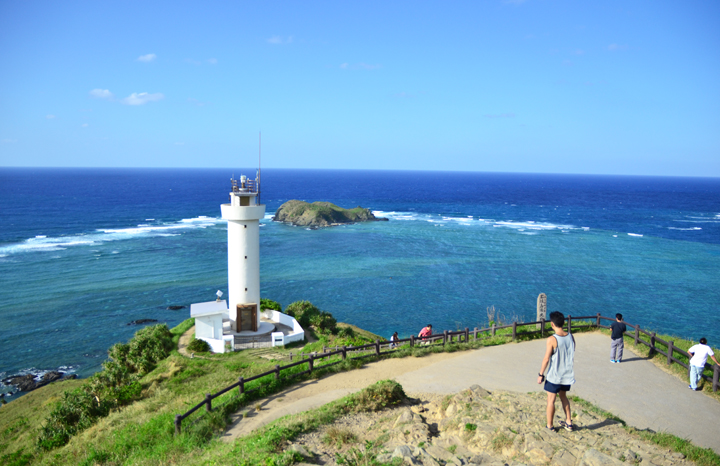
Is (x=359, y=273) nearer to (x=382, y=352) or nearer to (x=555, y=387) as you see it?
(x=382, y=352)

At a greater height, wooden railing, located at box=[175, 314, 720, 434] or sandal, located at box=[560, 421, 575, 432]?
sandal, located at box=[560, 421, 575, 432]

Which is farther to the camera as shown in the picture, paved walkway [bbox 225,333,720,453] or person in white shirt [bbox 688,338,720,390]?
person in white shirt [bbox 688,338,720,390]

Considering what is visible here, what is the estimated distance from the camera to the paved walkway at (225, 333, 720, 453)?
39.6ft

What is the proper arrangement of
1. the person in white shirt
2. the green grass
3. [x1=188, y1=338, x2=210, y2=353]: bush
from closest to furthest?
1. the green grass
2. the person in white shirt
3. [x1=188, y1=338, x2=210, y2=353]: bush

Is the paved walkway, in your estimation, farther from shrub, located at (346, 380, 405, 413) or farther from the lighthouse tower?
the lighthouse tower

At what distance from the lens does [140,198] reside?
12425 centimetres

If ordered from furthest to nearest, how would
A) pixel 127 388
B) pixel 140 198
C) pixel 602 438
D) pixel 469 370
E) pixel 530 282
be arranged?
pixel 140 198, pixel 530 282, pixel 127 388, pixel 469 370, pixel 602 438

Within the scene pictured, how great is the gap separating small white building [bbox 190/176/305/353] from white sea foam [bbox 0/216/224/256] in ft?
144

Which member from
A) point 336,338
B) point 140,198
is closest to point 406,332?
point 336,338

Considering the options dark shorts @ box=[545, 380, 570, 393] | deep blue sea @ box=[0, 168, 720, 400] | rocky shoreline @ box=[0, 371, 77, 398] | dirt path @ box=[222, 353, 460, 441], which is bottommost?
rocky shoreline @ box=[0, 371, 77, 398]

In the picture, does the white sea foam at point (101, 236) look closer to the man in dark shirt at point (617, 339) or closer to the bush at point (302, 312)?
the bush at point (302, 312)

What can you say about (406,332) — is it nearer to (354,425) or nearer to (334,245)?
(354,425)

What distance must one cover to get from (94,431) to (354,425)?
28.0ft

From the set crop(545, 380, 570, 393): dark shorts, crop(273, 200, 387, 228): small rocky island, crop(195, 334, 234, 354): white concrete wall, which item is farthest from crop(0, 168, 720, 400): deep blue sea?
crop(545, 380, 570, 393): dark shorts
